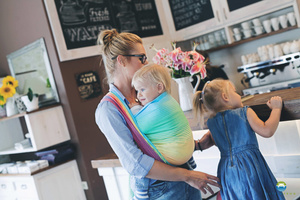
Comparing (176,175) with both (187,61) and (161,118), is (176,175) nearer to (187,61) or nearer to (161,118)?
(161,118)

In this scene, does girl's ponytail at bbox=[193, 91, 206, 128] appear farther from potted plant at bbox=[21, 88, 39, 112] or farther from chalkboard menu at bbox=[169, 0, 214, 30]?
chalkboard menu at bbox=[169, 0, 214, 30]

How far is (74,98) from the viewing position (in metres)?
3.78

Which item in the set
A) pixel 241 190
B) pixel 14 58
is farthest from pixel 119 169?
pixel 14 58

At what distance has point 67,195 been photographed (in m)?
3.79

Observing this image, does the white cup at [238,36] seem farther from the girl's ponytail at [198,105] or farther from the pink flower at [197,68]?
the girl's ponytail at [198,105]

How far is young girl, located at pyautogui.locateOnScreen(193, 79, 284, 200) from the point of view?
1.37 m

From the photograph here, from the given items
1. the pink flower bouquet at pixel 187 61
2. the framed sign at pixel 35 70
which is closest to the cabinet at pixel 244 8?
the pink flower bouquet at pixel 187 61

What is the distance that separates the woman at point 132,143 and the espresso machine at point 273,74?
270 centimetres

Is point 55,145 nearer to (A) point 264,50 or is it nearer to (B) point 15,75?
(B) point 15,75

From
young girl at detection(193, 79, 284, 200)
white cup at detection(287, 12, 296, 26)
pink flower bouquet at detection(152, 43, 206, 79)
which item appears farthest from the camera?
white cup at detection(287, 12, 296, 26)

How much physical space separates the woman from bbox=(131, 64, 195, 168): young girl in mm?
64

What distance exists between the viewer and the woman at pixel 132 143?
1.26 metres

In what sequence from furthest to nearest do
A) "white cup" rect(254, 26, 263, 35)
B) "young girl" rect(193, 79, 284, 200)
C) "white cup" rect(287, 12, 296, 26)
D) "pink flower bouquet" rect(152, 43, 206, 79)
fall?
"white cup" rect(254, 26, 263, 35), "white cup" rect(287, 12, 296, 26), "pink flower bouquet" rect(152, 43, 206, 79), "young girl" rect(193, 79, 284, 200)

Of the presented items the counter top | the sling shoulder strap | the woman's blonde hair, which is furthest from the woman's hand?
the counter top
